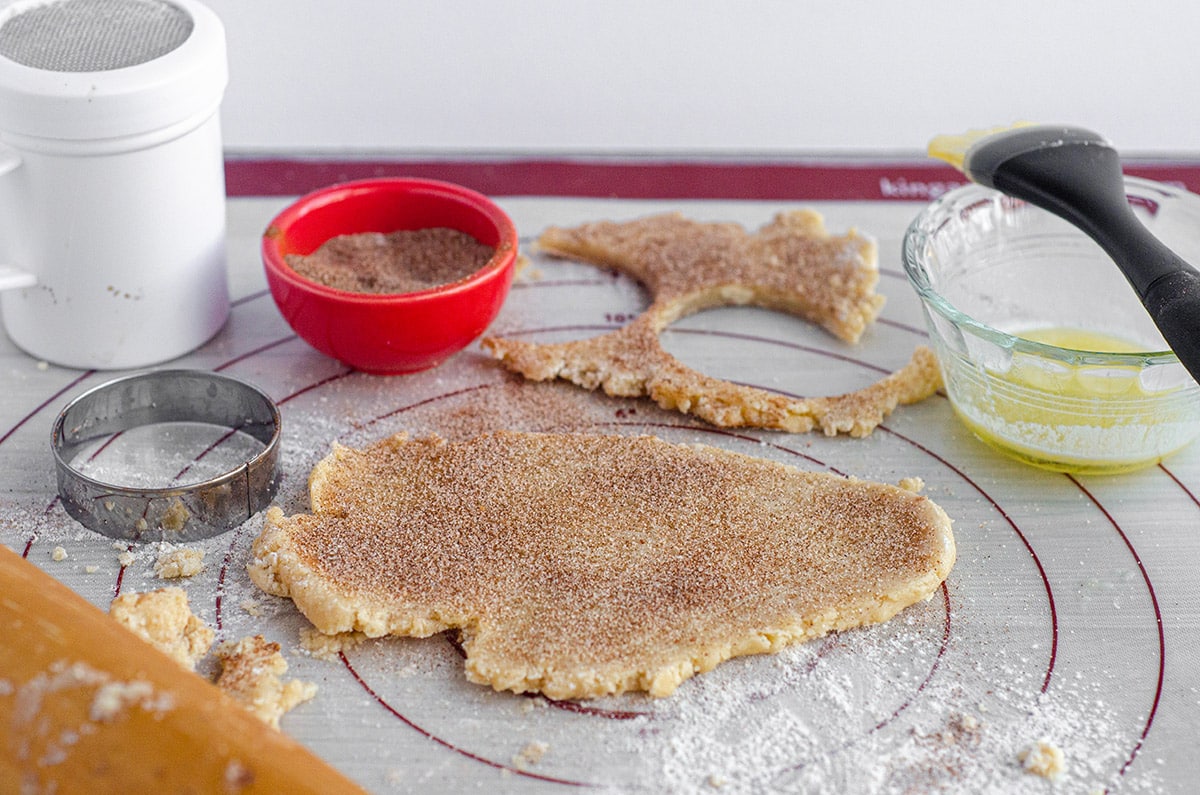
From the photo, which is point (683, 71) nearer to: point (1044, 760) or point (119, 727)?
point (1044, 760)

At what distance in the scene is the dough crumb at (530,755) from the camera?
100 centimetres

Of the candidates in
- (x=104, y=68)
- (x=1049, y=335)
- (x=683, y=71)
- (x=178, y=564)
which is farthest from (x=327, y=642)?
(x=683, y=71)

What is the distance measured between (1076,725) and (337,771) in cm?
62

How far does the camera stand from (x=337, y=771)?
3.14ft

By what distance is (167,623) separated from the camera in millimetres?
1084

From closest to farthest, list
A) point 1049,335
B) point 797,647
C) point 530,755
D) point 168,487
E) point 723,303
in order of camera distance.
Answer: point 530,755, point 797,647, point 168,487, point 1049,335, point 723,303

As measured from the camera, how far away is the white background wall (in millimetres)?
2074

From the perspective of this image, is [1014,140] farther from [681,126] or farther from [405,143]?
[405,143]

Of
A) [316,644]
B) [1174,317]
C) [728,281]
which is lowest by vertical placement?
[316,644]

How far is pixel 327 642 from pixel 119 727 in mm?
232

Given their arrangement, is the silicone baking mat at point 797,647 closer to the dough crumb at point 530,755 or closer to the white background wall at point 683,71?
the dough crumb at point 530,755

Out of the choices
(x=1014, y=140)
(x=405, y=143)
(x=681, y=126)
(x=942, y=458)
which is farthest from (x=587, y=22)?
(x=942, y=458)

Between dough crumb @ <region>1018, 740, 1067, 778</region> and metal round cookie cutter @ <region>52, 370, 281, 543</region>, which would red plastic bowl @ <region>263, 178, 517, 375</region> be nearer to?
metal round cookie cutter @ <region>52, 370, 281, 543</region>

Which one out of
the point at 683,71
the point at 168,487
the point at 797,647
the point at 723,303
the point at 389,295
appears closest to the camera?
the point at 797,647
